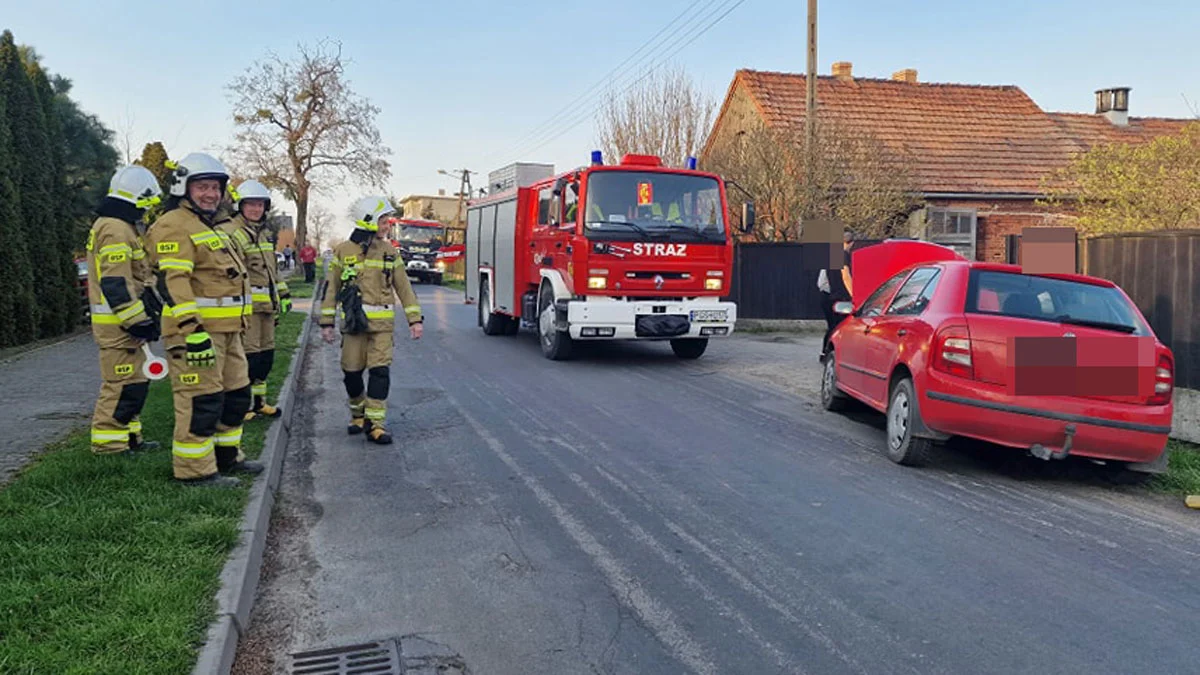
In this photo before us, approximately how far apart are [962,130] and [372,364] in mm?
25041

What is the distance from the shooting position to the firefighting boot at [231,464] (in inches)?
231

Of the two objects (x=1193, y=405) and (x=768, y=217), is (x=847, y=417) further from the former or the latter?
(x=768, y=217)

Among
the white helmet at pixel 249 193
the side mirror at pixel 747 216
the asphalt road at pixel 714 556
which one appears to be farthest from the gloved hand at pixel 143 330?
the side mirror at pixel 747 216

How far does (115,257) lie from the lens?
5.77 meters

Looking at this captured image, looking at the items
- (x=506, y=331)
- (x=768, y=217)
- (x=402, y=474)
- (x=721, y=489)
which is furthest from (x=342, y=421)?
(x=768, y=217)

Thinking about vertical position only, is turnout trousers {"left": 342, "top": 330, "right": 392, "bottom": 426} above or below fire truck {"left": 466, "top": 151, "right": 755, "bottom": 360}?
below

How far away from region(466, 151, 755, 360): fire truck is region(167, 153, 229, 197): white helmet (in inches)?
240

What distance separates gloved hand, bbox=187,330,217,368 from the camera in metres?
5.28

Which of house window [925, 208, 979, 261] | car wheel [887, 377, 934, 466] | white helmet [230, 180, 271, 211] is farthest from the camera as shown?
house window [925, 208, 979, 261]

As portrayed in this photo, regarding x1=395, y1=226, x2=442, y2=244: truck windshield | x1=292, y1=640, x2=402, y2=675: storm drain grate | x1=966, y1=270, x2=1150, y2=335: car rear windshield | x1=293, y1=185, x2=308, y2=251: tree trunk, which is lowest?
x1=292, y1=640, x2=402, y2=675: storm drain grate

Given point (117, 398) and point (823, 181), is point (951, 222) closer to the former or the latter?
point (823, 181)

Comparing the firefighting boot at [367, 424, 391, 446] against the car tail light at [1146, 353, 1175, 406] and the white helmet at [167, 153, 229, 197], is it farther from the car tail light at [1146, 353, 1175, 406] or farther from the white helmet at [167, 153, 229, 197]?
the car tail light at [1146, 353, 1175, 406]

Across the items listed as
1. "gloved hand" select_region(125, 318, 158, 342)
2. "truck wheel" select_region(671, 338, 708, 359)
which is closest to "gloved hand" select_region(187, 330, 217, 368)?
"gloved hand" select_region(125, 318, 158, 342)

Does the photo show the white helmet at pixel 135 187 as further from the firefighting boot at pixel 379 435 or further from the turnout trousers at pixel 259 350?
the firefighting boot at pixel 379 435
